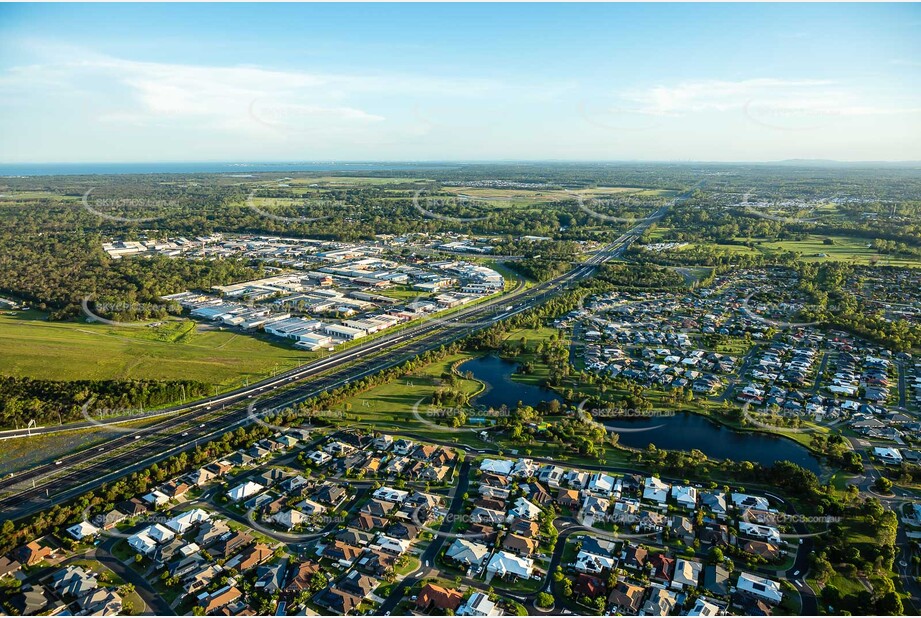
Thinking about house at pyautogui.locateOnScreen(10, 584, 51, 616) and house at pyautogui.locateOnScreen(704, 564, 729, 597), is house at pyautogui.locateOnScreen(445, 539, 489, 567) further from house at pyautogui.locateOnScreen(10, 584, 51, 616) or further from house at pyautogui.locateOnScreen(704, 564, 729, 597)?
house at pyautogui.locateOnScreen(10, 584, 51, 616)

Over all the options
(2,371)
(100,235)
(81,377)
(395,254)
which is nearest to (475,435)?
(81,377)

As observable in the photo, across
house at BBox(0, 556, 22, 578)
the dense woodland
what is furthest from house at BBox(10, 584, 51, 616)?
the dense woodland

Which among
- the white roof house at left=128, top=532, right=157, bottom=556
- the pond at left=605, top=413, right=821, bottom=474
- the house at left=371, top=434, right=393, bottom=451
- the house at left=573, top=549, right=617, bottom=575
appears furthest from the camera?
the pond at left=605, top=413, right=821, bottom=474

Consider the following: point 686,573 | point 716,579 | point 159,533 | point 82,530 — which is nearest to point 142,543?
point 159,533

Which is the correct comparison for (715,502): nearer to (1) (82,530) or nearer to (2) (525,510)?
(2) (525,510)

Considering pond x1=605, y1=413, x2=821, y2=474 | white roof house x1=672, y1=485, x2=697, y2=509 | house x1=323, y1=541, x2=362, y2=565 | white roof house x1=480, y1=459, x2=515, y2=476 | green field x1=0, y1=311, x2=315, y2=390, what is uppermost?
green field x1=0, y1=311, x2=315, y2=390

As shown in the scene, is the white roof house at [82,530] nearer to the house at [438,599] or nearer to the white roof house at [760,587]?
the house at [438,599]
